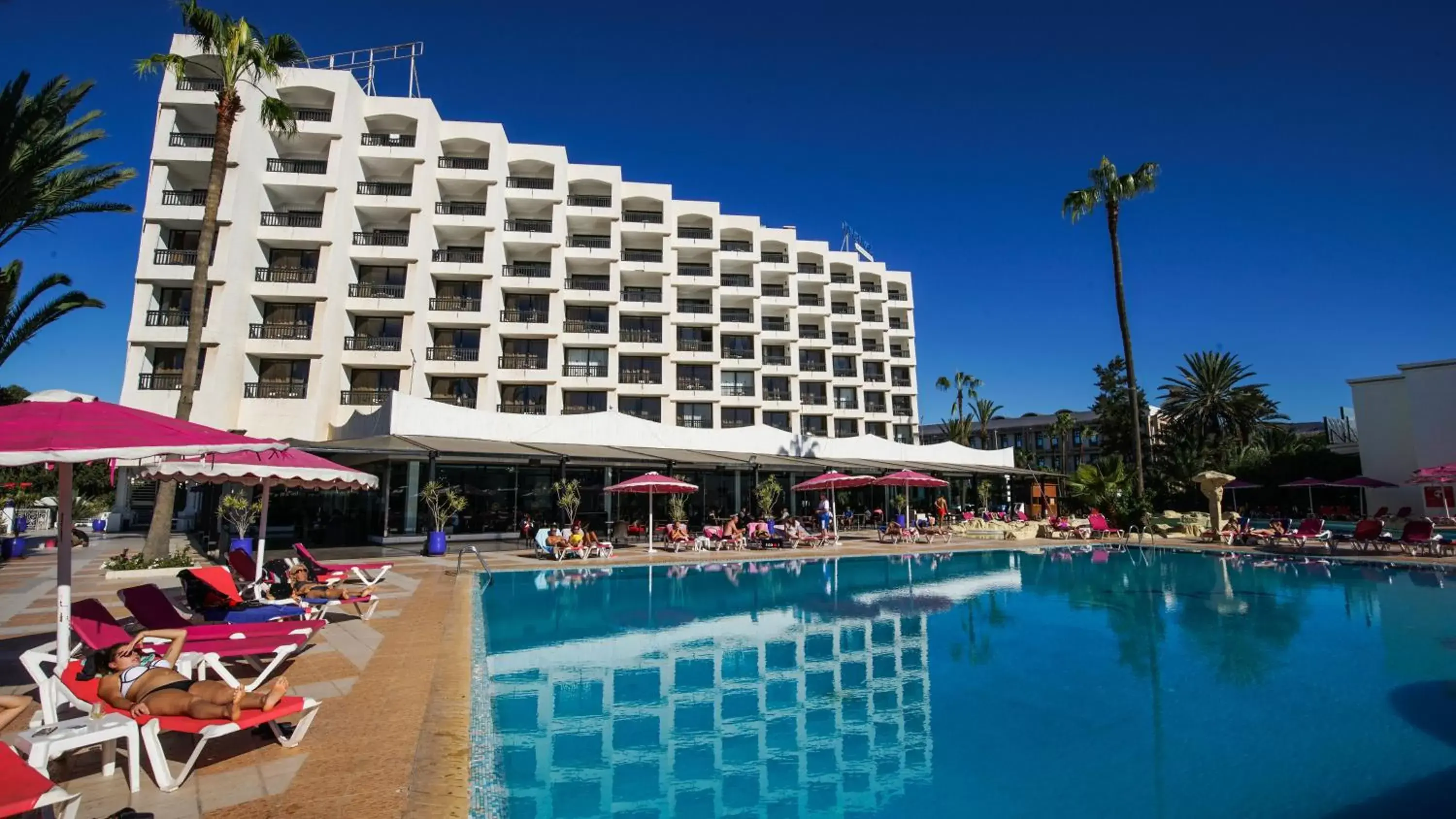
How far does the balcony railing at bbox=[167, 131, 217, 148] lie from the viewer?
93.8 feet

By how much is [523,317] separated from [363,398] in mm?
8128

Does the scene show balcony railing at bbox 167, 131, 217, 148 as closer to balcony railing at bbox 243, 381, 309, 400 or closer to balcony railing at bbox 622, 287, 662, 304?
balcony railing at bbox 243, 381, 309, 400

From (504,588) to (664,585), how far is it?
3393 mm

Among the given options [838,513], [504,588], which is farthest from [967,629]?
[838,513]

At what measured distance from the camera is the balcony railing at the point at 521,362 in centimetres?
3347

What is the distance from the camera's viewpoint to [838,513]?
108ft

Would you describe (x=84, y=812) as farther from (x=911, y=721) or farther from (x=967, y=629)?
(x=967, y=629)

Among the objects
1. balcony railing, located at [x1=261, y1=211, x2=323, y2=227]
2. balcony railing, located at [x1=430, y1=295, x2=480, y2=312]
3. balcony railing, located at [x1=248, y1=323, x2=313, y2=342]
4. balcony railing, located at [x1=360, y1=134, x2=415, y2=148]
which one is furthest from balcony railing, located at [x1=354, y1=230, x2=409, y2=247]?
balcony railing, located at [x1=248, y1=323, x2=313, y2=342]

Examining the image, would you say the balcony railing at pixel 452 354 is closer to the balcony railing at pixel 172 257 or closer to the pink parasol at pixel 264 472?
the balcony railing at pixel 172 257

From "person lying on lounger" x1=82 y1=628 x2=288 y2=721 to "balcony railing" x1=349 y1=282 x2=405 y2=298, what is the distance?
29.1 meters

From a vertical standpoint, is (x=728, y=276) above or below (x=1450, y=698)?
above

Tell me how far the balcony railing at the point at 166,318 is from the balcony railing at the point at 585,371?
14.9 meters

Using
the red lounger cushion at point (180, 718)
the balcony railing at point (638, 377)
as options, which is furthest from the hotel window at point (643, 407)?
the red lounger cushion at point (180, 718)

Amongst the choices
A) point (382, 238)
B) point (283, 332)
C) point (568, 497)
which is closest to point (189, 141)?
point (382, 238)
